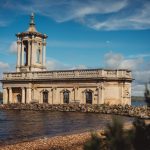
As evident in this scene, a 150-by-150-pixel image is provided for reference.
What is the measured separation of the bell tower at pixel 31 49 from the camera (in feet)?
169

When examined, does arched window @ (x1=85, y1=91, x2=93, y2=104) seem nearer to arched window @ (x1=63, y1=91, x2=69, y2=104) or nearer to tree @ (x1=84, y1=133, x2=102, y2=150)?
arched window @ (x1=63, y1=91, x2=69, y2=104)

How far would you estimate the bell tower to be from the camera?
169ft

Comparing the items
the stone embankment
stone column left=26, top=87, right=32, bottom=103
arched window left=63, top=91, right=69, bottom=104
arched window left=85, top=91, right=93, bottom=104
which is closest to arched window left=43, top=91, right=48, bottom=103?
stone column left=26, top=87, right=32, bottom=103

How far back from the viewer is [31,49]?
5147cm

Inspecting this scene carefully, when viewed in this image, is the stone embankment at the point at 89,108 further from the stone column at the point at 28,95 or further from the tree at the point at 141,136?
the tree at the point at 141,136

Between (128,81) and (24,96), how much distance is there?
14.5 m

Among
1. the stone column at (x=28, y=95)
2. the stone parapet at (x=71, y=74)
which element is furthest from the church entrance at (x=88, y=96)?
the stone column at (x=28, y=95)

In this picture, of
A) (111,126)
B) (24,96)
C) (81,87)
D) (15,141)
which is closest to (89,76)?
(81,87)

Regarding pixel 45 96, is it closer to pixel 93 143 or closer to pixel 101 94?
pixel 101 94

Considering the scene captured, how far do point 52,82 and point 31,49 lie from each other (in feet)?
21.0

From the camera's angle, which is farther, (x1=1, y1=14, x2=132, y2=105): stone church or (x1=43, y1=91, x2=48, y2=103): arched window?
(x1=43, y1=91, x2=48, y2=103): arched window

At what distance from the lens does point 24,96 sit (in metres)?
50.2

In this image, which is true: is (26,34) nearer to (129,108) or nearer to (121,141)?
(129,108)

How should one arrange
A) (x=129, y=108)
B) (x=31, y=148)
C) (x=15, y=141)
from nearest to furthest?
1. (x=31, y=148)
2. (x=15, y=141)
3. (x=129, y=108)
